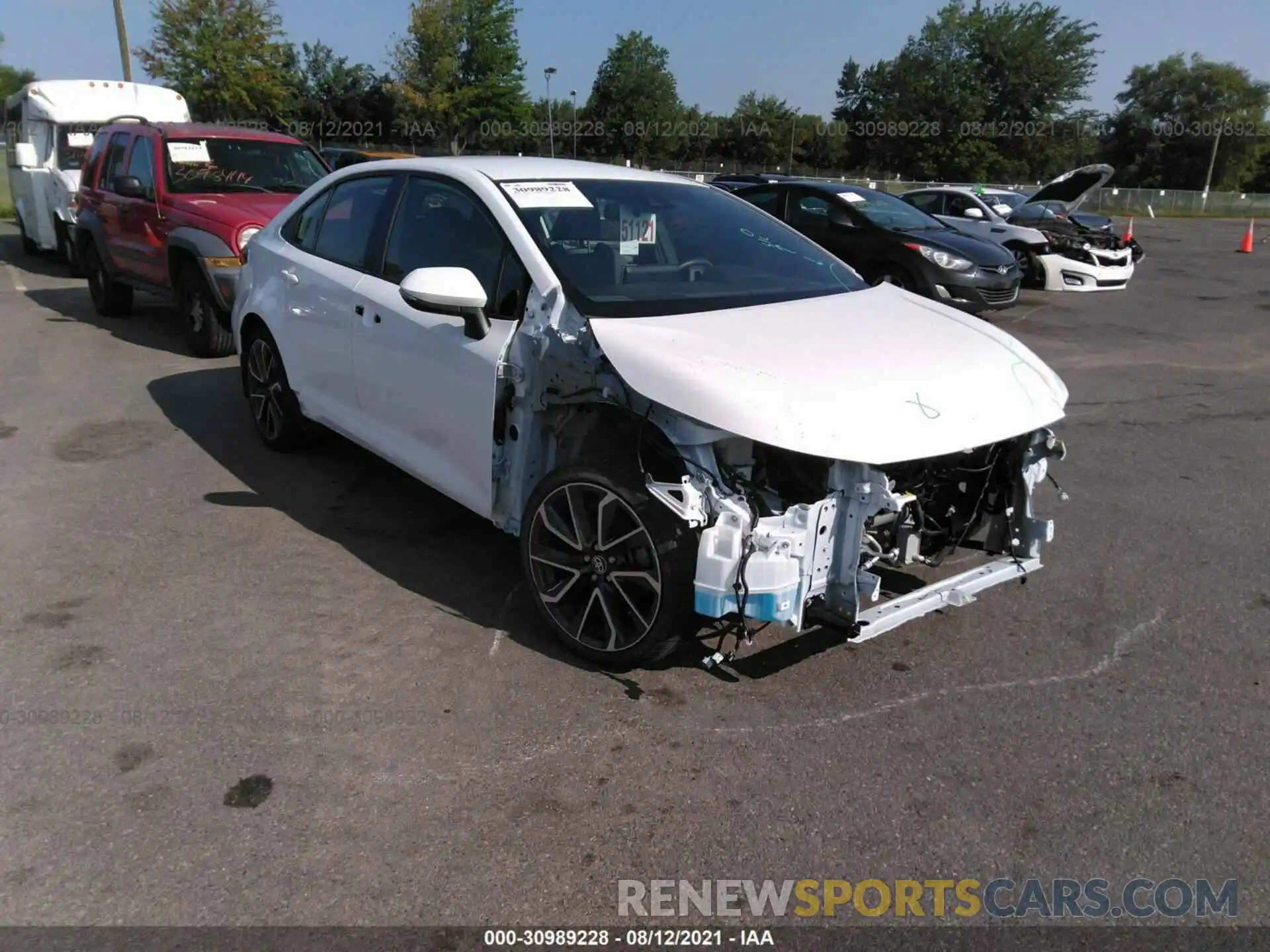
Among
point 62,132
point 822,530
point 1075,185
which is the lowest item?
point 822,530

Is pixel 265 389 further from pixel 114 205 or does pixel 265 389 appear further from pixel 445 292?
pixel 114 205

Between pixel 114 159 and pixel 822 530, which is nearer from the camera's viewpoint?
pixel 822 530

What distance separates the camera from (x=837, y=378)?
11.0ft

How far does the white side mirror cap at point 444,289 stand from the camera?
3.73m

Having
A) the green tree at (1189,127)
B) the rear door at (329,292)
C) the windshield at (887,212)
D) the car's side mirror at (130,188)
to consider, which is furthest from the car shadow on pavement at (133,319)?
the green tree at (1189,127)

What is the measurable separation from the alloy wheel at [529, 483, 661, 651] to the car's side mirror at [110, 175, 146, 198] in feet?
24.0

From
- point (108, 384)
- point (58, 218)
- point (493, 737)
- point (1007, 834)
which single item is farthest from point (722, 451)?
point (58, 218)

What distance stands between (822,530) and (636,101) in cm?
7581

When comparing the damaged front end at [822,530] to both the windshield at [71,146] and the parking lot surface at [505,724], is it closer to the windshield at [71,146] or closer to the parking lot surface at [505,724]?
the parking lot surface at [505,724]

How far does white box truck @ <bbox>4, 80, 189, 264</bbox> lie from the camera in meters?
13.9

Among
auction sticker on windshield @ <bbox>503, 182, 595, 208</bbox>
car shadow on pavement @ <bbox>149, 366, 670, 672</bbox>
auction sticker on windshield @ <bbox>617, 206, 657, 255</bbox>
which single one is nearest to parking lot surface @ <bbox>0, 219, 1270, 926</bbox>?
car shadow on pavement @ <bbox>149, 366, 670, 672</bbox>

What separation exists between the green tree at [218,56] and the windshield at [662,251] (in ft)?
97.9

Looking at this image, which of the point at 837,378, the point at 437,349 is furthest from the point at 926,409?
Answer: the point at 437,349

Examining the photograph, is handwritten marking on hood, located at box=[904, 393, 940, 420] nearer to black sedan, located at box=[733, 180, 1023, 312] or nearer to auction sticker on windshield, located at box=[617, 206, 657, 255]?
auction sticker on windshield, located at box=[617, 206, 657, 255]
